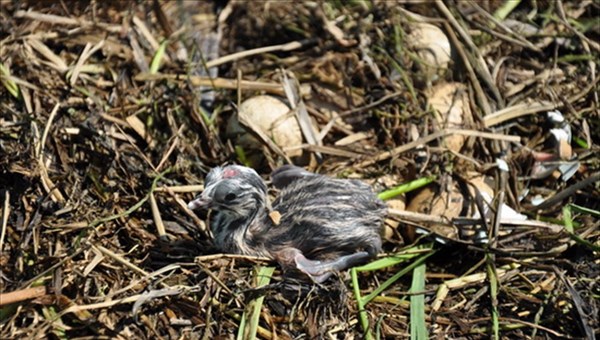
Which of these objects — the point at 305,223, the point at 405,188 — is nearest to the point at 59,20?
the point at 305,223

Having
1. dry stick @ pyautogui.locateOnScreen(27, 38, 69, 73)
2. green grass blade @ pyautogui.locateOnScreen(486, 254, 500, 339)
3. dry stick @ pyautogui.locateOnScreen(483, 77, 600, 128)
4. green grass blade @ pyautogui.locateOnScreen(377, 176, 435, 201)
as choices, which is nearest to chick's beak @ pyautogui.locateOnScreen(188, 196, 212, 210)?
green grass blade @ pyautogui.locateOnScreen(377, 176, 435, 201)

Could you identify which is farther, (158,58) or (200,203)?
(158,58)

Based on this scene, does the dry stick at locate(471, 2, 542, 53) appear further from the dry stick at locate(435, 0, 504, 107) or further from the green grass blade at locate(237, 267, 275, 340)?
the green grass blade at locate(237, 267, 275, 340)

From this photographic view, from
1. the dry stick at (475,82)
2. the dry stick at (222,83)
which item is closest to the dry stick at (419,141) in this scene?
the dry stick at (475,82)

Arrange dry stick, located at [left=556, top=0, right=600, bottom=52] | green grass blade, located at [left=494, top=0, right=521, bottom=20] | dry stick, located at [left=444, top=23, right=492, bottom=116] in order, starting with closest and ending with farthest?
dry stick, located at [left=444, top=23, right=492, bottom=116] → dry stick, located at [left=556, top=0, right=600, bottom=52] → green grass blade, located at [left=494, top=0, right=521, bottom=20]

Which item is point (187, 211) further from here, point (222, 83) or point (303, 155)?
point (222, 83)

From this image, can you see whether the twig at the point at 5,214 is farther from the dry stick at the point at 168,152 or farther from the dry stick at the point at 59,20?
the dry stick at the point at 59,20
